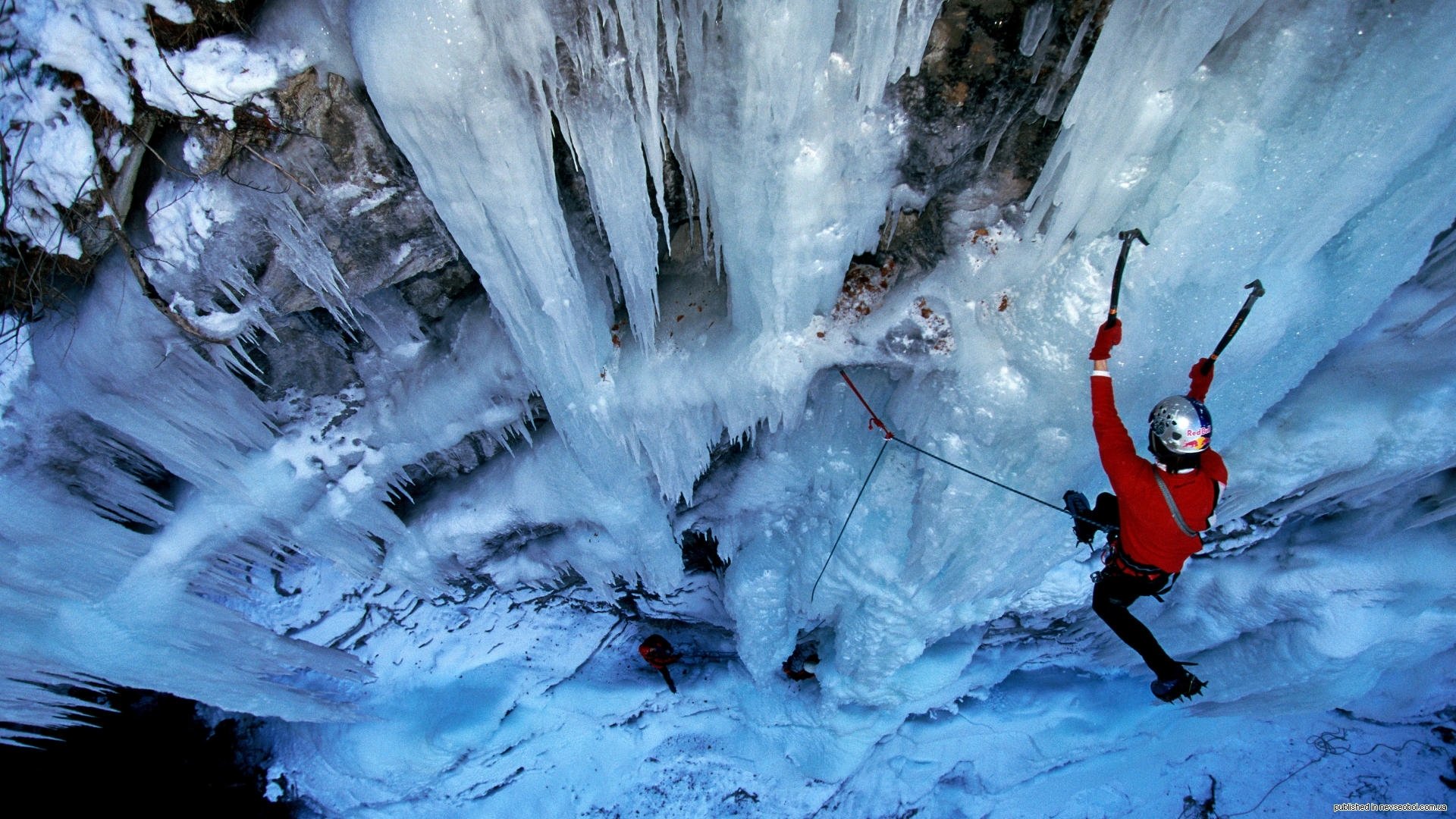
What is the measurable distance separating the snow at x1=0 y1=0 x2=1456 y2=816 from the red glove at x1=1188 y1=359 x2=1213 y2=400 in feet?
1.02

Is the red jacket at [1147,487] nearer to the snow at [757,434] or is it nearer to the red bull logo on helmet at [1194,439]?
the red bull logo on helmet at [1194,439]

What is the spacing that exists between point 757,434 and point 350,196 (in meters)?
2.26

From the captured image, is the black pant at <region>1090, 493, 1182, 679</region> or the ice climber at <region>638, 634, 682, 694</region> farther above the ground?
the ice climber at <region>638, 634, 682, 694</region>

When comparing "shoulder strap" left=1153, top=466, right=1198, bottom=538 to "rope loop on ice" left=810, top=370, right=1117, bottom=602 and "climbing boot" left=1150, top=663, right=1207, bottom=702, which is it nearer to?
"rope loop on ice" left=810, top=370, right=1117, bottom=602

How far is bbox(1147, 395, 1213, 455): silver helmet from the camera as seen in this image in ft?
7.57

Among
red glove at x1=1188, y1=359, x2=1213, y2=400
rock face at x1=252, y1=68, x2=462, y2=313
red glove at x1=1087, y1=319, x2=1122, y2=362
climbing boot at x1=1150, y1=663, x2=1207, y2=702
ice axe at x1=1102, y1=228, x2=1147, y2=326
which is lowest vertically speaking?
climbing boot at x1=1150, y1=663, x2=1207, y2=702

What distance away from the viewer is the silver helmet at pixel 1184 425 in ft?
7.57

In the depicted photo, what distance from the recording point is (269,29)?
2.24m

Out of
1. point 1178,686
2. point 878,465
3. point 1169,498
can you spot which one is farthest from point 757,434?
point 1178,686

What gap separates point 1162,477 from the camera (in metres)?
2.43

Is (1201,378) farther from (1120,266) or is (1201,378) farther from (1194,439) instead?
(1120,266)

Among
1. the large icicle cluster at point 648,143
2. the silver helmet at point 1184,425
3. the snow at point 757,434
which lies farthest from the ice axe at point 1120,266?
the large icicle cluster at point 648,143

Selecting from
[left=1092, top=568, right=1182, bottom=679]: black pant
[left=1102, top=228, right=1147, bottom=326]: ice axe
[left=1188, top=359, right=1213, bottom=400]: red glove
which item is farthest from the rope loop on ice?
[left=1102, top=228, right=1147, bottom=326]: ice axe

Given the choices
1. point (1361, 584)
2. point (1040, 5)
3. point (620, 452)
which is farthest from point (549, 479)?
point (1361, 584)
